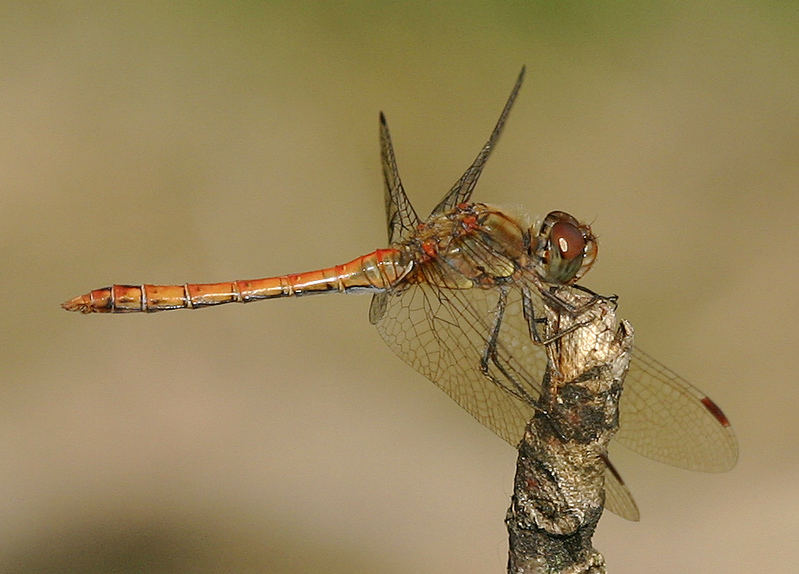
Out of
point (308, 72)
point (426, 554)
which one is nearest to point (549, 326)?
point (426, 554)

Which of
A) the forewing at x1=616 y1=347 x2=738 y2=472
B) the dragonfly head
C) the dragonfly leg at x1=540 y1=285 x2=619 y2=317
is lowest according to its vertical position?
the forewing at x1=616 y1=347 x2=738 y2=472

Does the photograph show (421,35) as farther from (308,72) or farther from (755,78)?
(755,78)

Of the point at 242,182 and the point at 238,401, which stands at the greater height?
the point at 242,182

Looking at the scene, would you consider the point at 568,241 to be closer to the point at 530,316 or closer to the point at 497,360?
the point at 530,316

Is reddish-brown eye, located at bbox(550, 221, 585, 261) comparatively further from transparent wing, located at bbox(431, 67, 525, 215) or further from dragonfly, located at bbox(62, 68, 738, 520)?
transparent wing, located at bbox(431, 67, 525, 215)

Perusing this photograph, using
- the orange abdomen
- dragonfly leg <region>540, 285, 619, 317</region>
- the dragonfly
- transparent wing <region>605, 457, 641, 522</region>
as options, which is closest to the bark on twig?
dragonfly leg <region>540, 285, 619, 317</region>

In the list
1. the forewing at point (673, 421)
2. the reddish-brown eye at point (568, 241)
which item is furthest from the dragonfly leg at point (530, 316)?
the forewing at point (673, 421)

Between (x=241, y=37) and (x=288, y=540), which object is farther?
(x=241, y=37)
